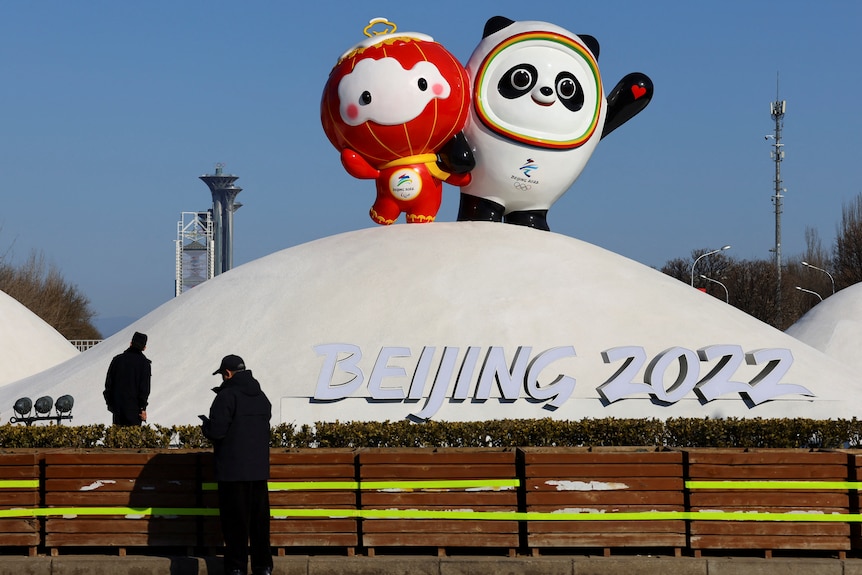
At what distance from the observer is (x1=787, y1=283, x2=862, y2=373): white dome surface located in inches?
1492

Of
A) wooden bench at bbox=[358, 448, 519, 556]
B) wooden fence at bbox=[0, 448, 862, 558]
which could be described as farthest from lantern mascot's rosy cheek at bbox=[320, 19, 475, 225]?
wooden bench at bbox=[358, 448, 519, 556]

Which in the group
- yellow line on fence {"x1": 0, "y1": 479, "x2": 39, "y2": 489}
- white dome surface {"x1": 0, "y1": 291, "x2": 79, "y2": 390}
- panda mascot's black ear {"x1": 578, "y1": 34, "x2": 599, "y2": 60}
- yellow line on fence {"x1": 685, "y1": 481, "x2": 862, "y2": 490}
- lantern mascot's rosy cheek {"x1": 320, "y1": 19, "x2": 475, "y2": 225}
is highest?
panda mascot's black ear {"x1": 578, "y1": 34, "x2": 599, "y2": 60}

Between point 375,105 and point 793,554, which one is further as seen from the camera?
point 375,105

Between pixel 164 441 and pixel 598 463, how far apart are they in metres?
5.78

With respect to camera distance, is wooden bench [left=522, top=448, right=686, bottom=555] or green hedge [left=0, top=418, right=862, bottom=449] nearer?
wooden bench [left=522, top=448, right=686, bottom=555]

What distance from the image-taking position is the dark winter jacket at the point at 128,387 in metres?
16.3

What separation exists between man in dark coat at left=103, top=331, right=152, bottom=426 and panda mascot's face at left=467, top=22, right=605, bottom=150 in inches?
482

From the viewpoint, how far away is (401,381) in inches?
902

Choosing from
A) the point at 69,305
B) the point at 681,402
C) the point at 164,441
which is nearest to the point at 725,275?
the point at 69,305

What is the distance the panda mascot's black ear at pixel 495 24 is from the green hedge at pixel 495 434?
1451cm

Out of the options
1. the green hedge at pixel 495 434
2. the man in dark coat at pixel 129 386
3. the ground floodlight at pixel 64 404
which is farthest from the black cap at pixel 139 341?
the ground floodlight at pixel 64 404

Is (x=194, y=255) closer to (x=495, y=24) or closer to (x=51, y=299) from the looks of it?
(x=51, y=299)

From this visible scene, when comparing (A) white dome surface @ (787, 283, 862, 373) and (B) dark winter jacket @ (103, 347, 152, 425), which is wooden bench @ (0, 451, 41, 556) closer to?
(B) dark winter jacket @ (103, 347, 152, 425)

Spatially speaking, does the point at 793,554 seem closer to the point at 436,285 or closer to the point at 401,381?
Answer: the point at 401,381
